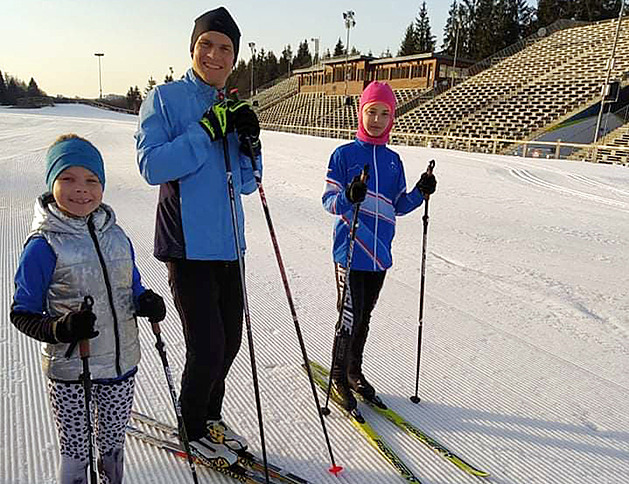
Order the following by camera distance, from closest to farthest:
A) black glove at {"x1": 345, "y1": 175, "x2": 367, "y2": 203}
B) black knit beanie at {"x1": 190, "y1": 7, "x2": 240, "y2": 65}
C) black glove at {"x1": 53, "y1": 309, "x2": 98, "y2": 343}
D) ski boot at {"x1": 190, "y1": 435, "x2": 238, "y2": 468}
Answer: black glove at {"x1": 53, "y1": 309, "x2": 98, "y2": 343} < black knit beanie at {"x1": 190, "y1": 7, "x2": 240, "y2": 65} < ski boot at {"x1": 190, "y1": 435, "x2": 238, "y2": 468} < black glove at {"x1": 345, "y1": 175, "x2": 367, "y2": 203}

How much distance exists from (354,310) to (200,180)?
115 cm

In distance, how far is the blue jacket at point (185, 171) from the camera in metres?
1.80

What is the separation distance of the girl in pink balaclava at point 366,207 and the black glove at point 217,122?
82 centimetres

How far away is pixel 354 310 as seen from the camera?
2590 mm

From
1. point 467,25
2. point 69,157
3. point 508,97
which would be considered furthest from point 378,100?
point 467,25

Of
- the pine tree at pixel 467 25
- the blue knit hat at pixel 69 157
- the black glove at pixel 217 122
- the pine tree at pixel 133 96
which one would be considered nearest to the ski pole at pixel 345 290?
→ the black glove at pixel 217 122

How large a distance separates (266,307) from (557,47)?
35214mm

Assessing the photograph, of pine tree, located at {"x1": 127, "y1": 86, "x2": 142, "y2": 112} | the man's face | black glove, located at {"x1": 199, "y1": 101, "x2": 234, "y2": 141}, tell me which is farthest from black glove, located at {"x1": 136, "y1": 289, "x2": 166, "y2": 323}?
pine tree, located at {"x1": 127, "y1": 86, "x2": 142, "y2": 112}

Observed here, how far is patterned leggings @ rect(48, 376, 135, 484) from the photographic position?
5.47 ft

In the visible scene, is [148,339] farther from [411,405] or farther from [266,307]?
[411,405]

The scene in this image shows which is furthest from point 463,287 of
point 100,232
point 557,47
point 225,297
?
point 557,47

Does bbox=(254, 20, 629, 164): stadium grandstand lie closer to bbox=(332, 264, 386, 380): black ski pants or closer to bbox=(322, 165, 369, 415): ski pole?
bbox=(332, 264, 386, 380): black ski pants

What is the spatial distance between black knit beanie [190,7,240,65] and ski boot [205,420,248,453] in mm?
1702

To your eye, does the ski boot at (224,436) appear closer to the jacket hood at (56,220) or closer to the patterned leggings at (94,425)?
the patterned leggings at (94,425)
